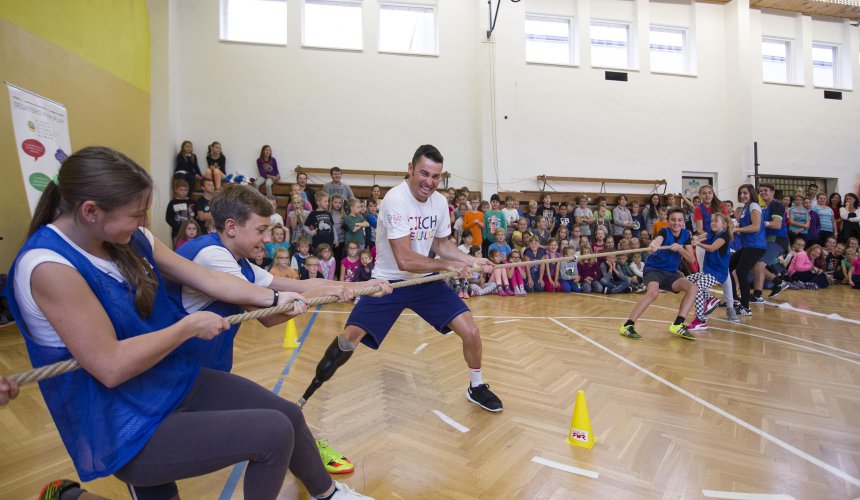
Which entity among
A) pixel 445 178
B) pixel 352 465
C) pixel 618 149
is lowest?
pixel 352 465

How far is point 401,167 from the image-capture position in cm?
974

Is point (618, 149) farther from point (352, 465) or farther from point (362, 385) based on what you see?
point (352, 465)

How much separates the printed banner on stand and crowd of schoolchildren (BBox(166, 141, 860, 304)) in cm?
173

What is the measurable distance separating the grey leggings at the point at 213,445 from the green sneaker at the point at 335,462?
2.56 feet

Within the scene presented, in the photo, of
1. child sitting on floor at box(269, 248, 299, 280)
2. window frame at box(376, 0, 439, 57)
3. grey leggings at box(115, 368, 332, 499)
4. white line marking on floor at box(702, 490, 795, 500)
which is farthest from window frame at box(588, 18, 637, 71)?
grey leggings at box(115, 368, 332, 499)

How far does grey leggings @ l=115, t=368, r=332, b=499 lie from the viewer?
46.5 inches

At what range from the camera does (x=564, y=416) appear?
105 inches

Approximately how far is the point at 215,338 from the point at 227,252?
1.07 feet

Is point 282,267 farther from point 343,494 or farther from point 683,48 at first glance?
point 683,48

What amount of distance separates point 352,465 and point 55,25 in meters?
7.15

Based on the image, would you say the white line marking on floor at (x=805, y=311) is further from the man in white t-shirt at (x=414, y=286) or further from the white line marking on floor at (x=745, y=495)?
the man in white t-shirt at (x=414, y=286)

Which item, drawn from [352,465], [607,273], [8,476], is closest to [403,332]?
[352,465]

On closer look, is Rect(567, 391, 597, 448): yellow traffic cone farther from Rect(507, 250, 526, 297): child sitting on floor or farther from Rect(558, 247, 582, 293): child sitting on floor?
Rect(558, 247, 582, 293): child sitting on floor

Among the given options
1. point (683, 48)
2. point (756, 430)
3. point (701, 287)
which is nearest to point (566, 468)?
point (756, 430)
